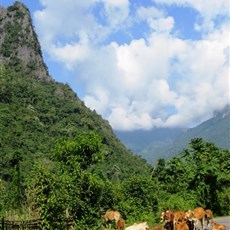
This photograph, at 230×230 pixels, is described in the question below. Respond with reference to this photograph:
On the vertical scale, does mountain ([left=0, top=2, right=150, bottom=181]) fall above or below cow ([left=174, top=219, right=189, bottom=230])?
above

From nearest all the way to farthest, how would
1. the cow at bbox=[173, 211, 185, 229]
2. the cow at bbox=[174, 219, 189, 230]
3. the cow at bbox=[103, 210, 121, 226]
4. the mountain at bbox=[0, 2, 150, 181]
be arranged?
1. the cow at bbox=[174, 219, 189, 230]
2. the cow at bbox=[173, 211, 185, 229]
3. the cow at bbox=[103, 210, 121, 226]
4. the mountain at bbox=[0, 2, 150, 181]

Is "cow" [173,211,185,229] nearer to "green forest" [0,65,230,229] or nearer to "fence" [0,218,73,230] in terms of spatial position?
"green forest" [0,65,230,229]

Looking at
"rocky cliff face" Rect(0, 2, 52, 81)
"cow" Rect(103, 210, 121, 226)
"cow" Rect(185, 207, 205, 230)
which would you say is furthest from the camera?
"rocky cliff face" Rect(0, 2, 52, 81)

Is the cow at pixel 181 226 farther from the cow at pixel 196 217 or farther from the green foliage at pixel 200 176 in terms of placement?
the green foliage at pixel 200 176

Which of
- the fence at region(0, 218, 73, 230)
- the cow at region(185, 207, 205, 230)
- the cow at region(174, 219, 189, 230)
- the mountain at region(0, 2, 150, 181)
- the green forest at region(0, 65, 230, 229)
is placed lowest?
the cow at region(174, 219, 189, 230)

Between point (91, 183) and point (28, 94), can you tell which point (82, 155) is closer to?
point (91, 183)

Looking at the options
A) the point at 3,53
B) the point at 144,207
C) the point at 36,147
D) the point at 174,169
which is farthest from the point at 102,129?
the point at 144,207

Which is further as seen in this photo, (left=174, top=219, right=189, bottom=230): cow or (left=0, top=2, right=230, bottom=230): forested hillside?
(left=0, top=2, right=230, bottom=230): forested hillside

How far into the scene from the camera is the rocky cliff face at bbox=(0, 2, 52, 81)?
118938 mm

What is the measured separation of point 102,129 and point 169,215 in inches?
3338

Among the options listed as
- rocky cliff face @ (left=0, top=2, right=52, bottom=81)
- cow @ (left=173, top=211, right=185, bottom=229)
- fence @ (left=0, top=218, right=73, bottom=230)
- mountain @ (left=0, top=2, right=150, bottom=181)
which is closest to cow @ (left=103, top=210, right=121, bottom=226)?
fence @ (left=0, top=218, right=73, bottom=230)

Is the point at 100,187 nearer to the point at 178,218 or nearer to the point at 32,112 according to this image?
the point at 178,218

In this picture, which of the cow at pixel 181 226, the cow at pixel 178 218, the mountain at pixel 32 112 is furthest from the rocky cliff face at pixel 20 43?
the cow at pixel 181 226

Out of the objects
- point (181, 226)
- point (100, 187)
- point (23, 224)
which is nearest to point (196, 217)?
point (181, 226)
